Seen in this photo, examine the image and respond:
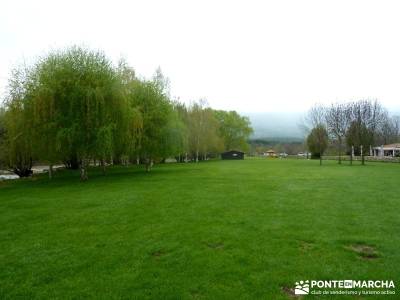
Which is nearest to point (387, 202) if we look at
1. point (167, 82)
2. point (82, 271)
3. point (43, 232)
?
point (82, 271)

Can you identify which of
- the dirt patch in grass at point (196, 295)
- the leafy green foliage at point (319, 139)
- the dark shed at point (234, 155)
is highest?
the leafy green foliage at point (319, 139)

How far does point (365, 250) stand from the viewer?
6684 mm

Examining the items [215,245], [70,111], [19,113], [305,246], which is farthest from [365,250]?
[19,113]

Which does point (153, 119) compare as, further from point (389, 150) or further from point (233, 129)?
point (389, 150)

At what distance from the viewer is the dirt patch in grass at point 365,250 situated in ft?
20.8

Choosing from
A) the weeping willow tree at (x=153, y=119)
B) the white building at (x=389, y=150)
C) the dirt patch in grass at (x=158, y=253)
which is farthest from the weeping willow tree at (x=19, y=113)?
the white building at (x=389, y=150)

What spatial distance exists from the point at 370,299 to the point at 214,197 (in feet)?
29.9

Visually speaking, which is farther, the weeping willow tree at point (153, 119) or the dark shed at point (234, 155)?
the dark shed at point (234, 155)

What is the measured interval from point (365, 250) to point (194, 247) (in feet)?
11.7

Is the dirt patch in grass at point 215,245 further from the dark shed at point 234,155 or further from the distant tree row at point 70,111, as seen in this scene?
the dark shed at point 234,155

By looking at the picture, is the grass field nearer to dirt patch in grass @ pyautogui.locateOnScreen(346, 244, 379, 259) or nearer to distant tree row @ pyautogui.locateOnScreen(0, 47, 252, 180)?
dirt patch in grass @ pyautogui.locateOnScreen(346, 244, 379, 259)

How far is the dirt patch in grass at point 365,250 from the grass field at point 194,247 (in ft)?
0.06

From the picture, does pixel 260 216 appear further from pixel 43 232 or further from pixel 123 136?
pixel 123 136

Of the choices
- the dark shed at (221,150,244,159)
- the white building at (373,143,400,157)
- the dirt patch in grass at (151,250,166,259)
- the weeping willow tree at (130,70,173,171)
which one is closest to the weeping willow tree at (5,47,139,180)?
the weeping willow tree at (130,70,173,171)
